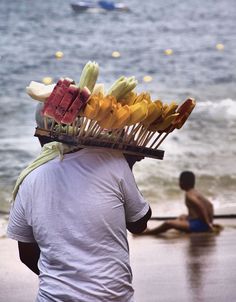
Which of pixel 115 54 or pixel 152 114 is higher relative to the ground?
pixel 152 114

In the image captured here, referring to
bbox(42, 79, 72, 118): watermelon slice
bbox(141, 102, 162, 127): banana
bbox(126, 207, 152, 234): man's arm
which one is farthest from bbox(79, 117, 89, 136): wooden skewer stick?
bbox(126, 207, 152, 234): man's arm

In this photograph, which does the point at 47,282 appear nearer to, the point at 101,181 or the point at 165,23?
the point at 101,181

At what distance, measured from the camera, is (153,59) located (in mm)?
11031

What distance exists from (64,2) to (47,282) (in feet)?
28.1

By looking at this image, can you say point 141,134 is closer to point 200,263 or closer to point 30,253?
point 30,253

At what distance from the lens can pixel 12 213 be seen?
2.80 meters

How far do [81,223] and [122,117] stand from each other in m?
0.36

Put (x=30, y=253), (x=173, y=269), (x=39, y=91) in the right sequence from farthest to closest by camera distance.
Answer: (x=173, y=269) < (x=30, y=253) < (x=39, y=91)

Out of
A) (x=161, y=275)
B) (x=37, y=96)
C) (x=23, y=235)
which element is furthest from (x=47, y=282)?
(x=161, y=275)

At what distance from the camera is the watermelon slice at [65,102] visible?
103 inches

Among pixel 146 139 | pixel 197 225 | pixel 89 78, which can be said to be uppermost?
pixel 89 78

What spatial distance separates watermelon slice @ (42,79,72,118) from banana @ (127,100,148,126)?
222mm

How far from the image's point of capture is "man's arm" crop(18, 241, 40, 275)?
2.83 m

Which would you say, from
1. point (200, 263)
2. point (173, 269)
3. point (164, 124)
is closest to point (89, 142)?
point (164, 124)
